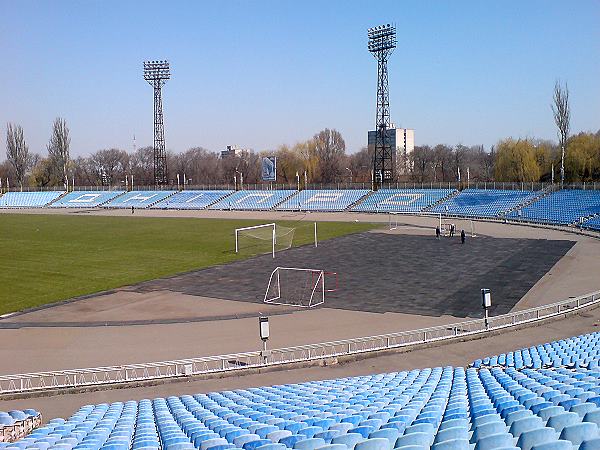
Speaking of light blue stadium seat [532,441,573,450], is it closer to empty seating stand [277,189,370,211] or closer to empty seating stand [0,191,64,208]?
empty seating stand [277,189,370,211]

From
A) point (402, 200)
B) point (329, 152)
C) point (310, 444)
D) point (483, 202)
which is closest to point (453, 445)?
point (310, 444)

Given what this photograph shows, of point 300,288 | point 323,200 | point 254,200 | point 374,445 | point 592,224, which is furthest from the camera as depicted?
point 254,200

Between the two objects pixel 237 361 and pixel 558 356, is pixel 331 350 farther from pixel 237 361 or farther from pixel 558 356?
pixel 558 356

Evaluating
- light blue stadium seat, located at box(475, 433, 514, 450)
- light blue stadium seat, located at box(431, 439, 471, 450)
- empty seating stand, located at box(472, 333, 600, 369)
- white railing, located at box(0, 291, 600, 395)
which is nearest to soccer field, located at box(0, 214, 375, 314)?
white railing, located at box(0, 291, 600, 395)

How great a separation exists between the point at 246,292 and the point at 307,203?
5483cm

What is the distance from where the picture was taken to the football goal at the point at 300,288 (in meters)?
25.8

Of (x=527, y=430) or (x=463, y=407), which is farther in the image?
(x=463, y=407)

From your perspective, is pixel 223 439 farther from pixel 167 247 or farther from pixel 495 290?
pixel 167 247

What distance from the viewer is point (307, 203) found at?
3243 inches

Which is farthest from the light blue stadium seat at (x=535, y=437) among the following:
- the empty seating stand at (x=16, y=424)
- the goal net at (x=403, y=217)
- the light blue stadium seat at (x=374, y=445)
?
the goal net at (x=403, y=217)

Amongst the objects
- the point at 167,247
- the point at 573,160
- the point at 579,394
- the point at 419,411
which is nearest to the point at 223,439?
the point at 419,411

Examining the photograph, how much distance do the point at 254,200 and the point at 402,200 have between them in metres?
23.2

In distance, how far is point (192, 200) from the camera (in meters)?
91.4

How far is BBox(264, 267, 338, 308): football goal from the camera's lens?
25797 millimetres
